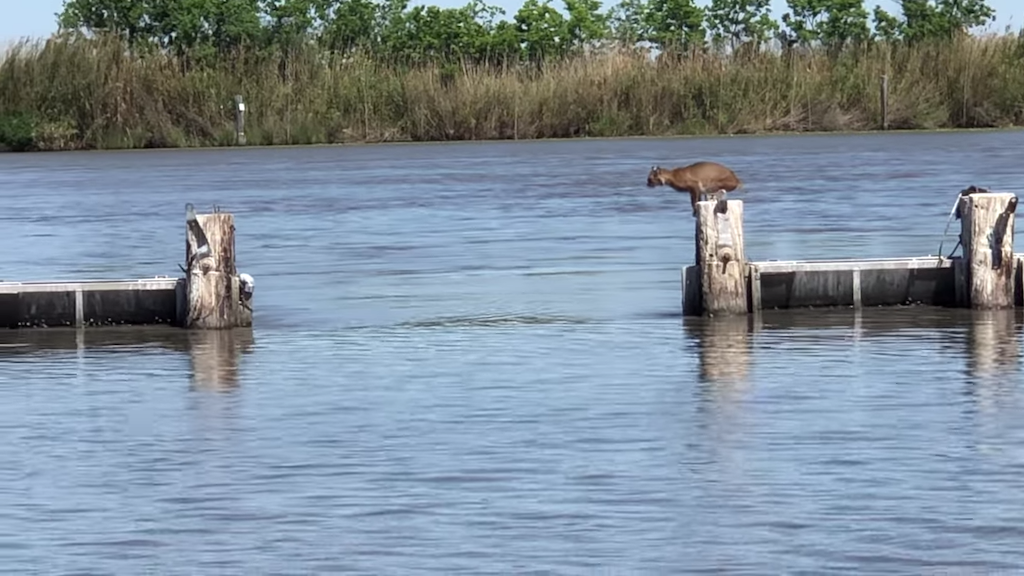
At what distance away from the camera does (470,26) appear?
66500 millimetres

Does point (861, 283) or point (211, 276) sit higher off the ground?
point (211, 276)

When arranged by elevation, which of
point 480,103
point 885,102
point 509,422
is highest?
point 480,103

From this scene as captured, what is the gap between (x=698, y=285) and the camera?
1502cm

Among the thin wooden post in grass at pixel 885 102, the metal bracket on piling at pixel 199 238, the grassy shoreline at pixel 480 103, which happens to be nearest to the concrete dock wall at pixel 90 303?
the metal bracket on piling at pixel 199 238

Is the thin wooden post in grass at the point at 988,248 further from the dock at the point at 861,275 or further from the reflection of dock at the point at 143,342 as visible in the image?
the reflection of dock at the point at 143,342

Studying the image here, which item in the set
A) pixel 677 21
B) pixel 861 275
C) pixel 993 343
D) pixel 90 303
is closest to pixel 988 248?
pixel 861 275

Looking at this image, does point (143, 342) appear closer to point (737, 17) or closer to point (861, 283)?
point (861, 283)

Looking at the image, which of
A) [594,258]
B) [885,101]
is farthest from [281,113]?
[594,258]

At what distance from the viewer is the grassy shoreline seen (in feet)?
153

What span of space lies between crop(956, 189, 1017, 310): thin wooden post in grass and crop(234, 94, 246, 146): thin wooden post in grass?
105ft

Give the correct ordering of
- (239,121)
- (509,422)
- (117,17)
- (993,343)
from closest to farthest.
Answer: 1. (509,422)
2. (993,343)
3. (239,121)
4. (117,17)

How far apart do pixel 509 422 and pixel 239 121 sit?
116 ft

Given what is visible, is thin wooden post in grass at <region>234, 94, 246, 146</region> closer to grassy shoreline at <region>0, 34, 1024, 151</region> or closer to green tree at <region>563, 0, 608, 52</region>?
grassy shoreline at <region>0, 34, 1024, 151</region>

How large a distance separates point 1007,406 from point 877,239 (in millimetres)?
8682
